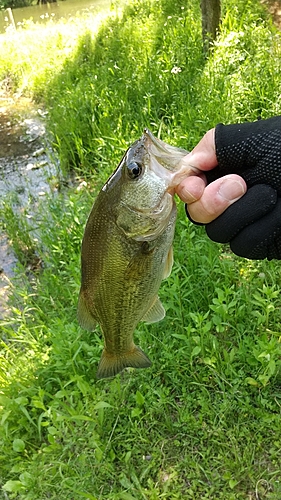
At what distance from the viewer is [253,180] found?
1.76 meters

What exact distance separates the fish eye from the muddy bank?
10.4 feet

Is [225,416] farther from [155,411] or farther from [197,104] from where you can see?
[197,104]

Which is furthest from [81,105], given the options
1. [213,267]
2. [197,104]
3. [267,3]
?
[213,267]

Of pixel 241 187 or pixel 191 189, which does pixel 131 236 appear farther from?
pixel 241 187

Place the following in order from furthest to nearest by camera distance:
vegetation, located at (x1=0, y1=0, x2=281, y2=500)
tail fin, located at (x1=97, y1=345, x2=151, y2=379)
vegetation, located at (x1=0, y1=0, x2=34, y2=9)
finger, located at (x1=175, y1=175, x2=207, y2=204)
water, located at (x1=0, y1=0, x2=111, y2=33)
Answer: vegetation, located at (x1=0, y1=0, x2=34, y2=9), water, located at (x1=0, y1=0, x2=111, y2=33), vegetation, located at (x1=0, y1=0, x2=281, y2=500), tail fin, located at (x1=97, y1=345, x2=151, y2=379), finger, located at (x1=175, y1=175, x2=207, y2=204)

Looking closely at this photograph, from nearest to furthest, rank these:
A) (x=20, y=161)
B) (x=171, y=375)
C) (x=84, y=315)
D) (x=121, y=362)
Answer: (x=84, y=315) < (x=121, y=362) < (x=171, y=375) < (x=20, y=161)

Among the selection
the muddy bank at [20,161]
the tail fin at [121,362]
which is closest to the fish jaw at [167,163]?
the tail fin at [121,362]

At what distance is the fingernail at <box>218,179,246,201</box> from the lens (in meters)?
1.67

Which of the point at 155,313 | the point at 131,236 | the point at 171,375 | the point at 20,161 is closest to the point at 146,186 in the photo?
the point at 131,236

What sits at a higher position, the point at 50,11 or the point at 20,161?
the point at 50,11

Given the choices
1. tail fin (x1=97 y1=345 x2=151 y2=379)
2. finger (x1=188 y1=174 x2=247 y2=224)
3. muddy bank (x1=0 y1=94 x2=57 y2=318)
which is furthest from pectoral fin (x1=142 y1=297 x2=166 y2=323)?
muddy bank (x1=0 y1=94 x2=57 y2=318)

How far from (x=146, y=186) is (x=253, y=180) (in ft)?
1.46

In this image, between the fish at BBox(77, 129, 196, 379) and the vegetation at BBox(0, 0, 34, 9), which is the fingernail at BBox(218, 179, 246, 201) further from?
the vegetation at BBox(0, 0, 34, 9)

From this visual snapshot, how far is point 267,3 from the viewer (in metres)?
6.19
